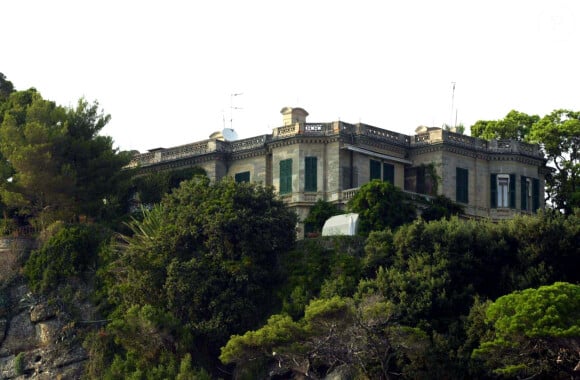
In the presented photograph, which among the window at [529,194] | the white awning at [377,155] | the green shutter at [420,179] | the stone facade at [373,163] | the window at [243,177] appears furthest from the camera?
the window at [243,177]

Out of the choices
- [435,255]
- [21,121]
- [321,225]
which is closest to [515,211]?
[321,225]

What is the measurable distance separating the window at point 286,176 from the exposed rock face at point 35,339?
12.4 m

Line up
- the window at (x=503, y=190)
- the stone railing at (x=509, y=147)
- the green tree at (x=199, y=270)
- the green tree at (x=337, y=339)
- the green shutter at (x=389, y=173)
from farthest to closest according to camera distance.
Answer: the stone railing at (x=509, y=147), the window at (x=503, y=190), the green shutter at (x=389, y=173), the green tree at (x=199, y=270), the green tree at (x=337, y=339)

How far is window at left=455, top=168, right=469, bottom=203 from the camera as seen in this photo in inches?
2756

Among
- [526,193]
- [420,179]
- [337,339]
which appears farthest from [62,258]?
[526,193]

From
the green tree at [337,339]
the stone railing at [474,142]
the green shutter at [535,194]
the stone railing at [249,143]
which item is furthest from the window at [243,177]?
the green tree at [337,339]

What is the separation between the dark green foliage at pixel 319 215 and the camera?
66.5 m

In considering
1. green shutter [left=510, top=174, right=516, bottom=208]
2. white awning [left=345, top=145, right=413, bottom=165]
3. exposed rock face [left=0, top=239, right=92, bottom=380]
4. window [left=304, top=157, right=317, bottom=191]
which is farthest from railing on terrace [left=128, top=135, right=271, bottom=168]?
exposed rock face [left=0, top=239, right=92, bottom=380]

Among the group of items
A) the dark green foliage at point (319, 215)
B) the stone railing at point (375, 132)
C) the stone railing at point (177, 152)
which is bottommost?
the dark green foliage at point (319, 215)

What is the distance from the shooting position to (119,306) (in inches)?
2413

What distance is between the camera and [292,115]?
71.5 metres

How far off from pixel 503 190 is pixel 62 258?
21.8m

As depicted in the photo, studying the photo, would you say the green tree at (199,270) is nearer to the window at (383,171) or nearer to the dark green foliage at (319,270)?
the dark green foliage at (319,270)

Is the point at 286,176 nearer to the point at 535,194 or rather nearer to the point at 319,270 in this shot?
the point at 319,270
